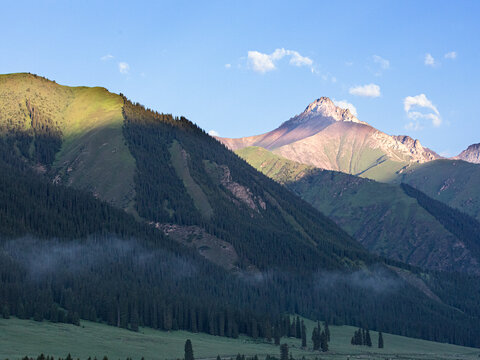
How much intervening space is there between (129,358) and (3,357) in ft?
106

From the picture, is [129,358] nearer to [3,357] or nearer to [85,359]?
[85,359]

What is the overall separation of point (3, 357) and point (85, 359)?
2300 cm

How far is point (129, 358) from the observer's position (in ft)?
645

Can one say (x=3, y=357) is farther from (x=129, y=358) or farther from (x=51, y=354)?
(x=129, y=358)

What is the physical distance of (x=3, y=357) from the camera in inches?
7037

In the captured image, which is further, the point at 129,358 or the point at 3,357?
the point at 129,358

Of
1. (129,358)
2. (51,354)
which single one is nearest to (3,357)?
(51,354)

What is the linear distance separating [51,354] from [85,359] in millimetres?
8488

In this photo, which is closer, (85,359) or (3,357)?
(3,357)

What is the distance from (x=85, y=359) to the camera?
640 ft

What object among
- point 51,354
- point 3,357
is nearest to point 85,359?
point 51,354

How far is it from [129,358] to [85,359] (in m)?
10.9

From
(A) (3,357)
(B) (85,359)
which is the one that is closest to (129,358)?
(B) (85,359)

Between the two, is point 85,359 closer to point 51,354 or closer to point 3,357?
point 51,354
